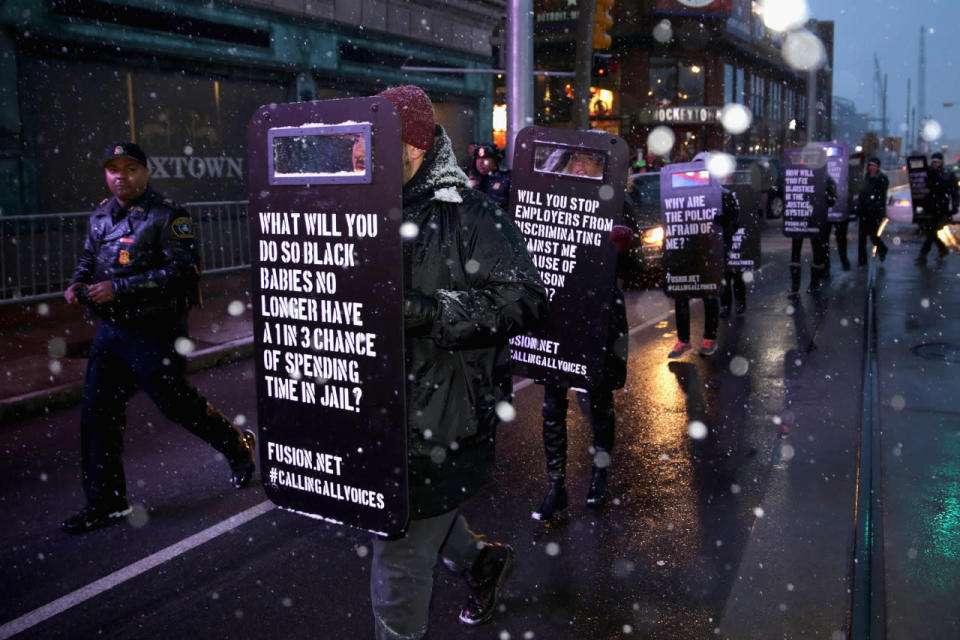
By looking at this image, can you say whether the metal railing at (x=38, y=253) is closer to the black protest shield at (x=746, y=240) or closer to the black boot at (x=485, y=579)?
the black protest shield at (x=746, y=240)

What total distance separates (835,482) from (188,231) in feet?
13.5

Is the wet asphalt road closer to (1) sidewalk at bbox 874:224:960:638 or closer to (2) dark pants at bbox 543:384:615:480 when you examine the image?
(1) sidewalk at bbox 874:224:960:638

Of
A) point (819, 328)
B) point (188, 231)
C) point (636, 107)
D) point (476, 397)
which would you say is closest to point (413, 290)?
point (476, 397)

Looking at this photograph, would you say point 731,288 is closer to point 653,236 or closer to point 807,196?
point 807,196

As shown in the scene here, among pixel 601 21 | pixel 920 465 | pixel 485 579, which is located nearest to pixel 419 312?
pixel 485 579

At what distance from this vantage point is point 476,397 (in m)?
2.84

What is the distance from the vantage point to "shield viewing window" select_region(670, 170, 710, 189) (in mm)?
8859

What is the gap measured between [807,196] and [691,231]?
4.78 metres

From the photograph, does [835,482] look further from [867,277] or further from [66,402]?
[867,277]

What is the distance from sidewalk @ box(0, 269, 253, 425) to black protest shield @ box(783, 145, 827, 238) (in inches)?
315

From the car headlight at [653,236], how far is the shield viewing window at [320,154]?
11736 mm

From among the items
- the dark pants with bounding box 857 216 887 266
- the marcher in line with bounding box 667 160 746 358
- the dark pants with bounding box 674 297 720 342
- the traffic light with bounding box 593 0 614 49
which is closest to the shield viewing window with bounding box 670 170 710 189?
the marcher in line with bounding box 667 160 746 358

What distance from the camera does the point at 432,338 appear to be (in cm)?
266

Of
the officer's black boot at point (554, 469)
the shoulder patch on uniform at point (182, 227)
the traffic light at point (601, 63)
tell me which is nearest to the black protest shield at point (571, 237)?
the officer's black boot at point (554, 469)
